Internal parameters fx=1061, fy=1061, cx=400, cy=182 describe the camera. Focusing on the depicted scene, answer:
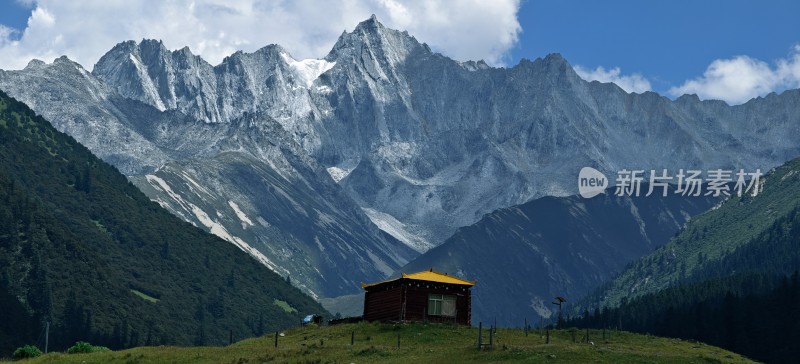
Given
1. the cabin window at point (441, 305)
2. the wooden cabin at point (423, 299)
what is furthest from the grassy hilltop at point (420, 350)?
the cabin window at point (441, 305)

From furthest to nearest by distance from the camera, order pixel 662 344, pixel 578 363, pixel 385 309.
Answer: pixel 385 309, pixel 662 344, pixel 578 363

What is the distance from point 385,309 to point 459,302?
8800mm

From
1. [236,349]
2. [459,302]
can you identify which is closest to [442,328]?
[459,302]

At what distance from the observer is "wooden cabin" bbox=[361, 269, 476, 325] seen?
120938 mm

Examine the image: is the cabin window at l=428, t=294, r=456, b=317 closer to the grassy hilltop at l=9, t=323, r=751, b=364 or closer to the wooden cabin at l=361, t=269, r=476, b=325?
the wooden cabin at l=361, t=269, r=476, b=325

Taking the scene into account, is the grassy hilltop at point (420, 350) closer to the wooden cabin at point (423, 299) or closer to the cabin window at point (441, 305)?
the wooden cabin at point (423, 299)

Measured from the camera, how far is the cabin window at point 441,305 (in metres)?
123

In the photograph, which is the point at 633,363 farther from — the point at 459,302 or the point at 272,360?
the point at 459,302

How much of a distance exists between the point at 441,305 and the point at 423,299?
2.78m

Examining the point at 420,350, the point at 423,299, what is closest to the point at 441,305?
the point at 423,299

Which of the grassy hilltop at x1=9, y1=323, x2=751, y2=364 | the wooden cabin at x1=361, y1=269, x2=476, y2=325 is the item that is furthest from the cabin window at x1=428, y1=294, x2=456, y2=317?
the grassy hilltop at x1=9, y1=323, x2=751, y2=364

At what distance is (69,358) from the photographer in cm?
9288

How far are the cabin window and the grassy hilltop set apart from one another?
8453 mm

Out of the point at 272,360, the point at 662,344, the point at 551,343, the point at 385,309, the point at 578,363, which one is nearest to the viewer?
the point at 578,363
